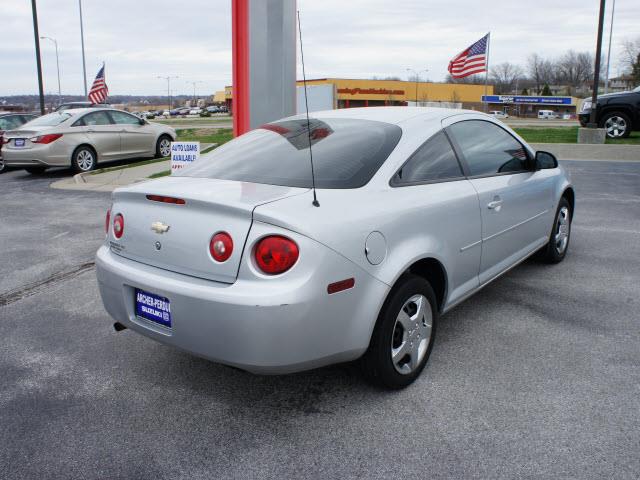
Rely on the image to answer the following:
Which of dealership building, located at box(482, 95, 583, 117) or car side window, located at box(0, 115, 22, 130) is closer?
car side window, located at box(0, 115, 22, 130)

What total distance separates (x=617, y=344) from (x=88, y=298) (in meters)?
4.07

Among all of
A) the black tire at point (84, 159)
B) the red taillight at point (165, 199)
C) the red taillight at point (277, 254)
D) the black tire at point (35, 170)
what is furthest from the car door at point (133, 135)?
the red taillight at point (277, 254)

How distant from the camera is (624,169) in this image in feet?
42.5

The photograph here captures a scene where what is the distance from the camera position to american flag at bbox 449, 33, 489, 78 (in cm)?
2153

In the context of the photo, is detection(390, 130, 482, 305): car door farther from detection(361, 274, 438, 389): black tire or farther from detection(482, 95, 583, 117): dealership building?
A: detection(482, 95, 583, 117): dealership building

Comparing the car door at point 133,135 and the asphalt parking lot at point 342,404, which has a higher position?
the car door at point 133,135

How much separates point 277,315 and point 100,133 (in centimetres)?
1244

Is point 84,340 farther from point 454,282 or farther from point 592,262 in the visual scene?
point 592,262

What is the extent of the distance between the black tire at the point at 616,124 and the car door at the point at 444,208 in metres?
15.5

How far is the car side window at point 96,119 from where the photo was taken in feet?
44.3

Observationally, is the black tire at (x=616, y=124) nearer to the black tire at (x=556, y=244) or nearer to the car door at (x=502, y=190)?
the black tire at (x=556, y=244)

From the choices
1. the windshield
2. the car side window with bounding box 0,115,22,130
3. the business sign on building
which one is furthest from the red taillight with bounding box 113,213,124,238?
the business sign on building

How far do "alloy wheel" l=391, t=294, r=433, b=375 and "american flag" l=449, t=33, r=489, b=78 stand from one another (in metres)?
19.6

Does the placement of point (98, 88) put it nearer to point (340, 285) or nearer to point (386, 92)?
point (340, 285)
